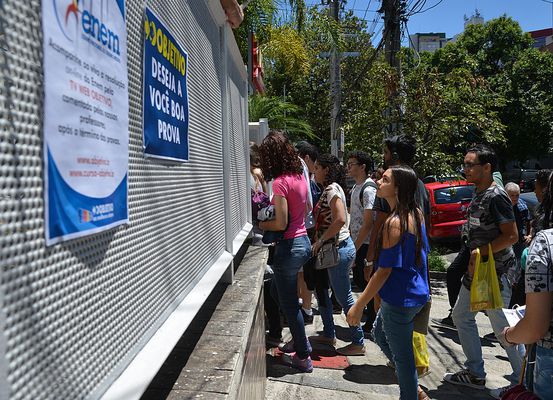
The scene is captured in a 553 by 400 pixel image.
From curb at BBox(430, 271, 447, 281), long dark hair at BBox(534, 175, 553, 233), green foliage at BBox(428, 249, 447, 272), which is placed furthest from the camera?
green foliage at BBox(428, 249, 447, 272)

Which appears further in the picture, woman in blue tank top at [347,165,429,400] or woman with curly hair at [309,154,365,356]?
woman with curly hair at [309,154,365,356]

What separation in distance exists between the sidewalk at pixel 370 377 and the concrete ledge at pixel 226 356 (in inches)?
48.0

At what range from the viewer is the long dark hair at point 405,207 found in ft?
10.4

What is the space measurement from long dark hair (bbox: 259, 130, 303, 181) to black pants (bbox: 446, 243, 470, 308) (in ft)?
5.97

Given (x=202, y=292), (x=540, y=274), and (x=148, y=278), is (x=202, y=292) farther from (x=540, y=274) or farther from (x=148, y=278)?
(x=540, y=274)

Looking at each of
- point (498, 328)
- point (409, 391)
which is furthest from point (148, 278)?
point (498, 328)

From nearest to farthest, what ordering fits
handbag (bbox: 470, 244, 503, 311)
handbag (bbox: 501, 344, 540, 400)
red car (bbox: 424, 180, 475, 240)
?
1. handbag (bbox: 501, 344, 540, 400)
2. handbag (bbox: 470, 244, 503, 311)
3. red car (bbox: 424, 180, 475, 240)

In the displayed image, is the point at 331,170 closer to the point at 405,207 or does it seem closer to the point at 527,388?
the point at 405,207

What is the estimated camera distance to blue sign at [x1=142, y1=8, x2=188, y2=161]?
5.00 feet

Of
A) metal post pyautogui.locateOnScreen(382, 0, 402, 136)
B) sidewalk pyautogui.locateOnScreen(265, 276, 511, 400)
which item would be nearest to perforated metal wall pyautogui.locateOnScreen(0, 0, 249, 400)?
sidewalk pyautogui.locateOnScreen(265, 276, 511, 400)

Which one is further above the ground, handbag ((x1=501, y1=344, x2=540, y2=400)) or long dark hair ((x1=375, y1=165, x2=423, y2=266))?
long dark hair ((x1=375, y1=165, x2=423, y2=266))

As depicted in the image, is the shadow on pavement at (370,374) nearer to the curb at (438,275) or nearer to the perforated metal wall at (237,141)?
the perforated metal wall at (237,141)

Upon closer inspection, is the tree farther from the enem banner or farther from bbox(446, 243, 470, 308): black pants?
the enem banner

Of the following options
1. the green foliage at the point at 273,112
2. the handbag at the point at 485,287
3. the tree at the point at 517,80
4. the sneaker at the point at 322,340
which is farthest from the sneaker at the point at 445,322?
the tree at the point at 517,80
